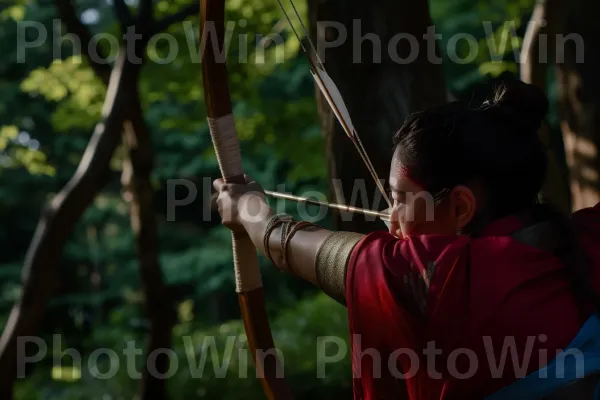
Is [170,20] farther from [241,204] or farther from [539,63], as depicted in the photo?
[241,204]

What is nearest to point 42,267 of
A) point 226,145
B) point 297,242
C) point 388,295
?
point 226,145

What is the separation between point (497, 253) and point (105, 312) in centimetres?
1696

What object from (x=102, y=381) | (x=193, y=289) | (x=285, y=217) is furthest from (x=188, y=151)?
(x=285, y=217)

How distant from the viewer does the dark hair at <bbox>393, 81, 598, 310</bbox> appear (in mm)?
1744

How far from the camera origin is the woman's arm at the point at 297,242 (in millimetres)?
1773

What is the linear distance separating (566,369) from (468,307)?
0.21 m

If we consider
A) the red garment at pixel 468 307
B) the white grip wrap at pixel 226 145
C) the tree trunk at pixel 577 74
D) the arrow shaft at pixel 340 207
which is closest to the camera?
the red garment at pixel 468 307

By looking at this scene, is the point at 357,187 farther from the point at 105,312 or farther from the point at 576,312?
the point at 105,312

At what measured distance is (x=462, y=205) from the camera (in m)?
A: 1.77

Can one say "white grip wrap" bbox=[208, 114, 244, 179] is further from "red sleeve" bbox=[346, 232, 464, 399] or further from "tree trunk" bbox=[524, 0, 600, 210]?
"tree trunk" bbox=[524, 0, 600, 210]

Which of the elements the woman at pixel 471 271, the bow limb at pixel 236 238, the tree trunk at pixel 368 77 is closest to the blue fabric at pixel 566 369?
the woman at pixel 471 271

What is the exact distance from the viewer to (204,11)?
7.95 feet

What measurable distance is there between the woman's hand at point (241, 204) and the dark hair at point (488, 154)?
0.39m

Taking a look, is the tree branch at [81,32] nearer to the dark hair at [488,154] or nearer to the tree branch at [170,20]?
the tree branch at [170,20]
